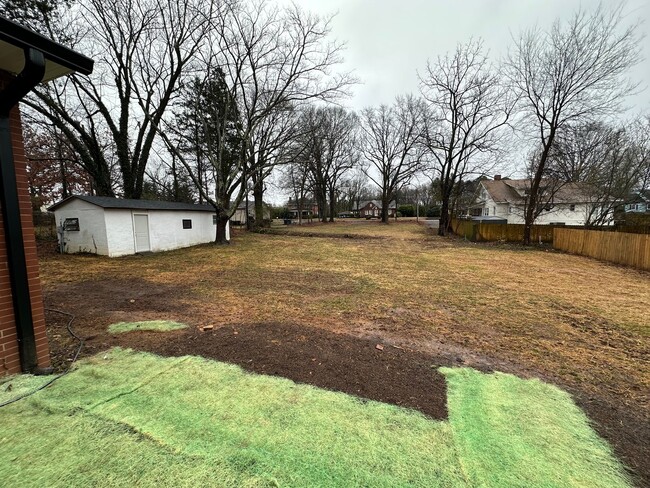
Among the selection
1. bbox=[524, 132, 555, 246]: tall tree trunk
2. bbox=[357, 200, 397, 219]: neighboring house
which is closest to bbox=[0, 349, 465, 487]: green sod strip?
bbox=[524, 132, 555, 246]: tall tree trunk

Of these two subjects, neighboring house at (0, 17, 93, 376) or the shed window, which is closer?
neighboring house at (0, 17, 93, 376)

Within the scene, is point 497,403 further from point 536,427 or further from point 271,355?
point 271,355

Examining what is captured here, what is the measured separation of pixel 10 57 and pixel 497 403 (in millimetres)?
5554

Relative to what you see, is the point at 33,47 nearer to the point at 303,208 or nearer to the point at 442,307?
the point at 442,307

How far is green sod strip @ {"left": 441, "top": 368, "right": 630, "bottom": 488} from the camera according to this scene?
1889 millimetres

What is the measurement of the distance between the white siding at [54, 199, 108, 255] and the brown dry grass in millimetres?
1066

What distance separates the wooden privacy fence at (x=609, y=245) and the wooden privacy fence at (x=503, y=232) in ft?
6.81

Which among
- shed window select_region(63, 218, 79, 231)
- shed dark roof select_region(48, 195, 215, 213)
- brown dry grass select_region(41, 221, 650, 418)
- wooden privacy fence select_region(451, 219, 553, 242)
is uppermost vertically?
shed dark roof select_region(48, 195, 215, 213)

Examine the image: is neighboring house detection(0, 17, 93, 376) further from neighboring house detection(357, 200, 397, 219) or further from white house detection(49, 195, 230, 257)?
neighboring house detection(357, 200, 397, 219)

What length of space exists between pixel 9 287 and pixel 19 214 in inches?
28.2

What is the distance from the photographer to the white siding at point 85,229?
12.0 metres

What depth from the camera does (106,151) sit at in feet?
68.0

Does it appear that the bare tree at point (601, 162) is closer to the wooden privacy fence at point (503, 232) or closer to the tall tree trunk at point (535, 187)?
the tall tree trunk at point (535, 187)

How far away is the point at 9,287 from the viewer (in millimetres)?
2750
